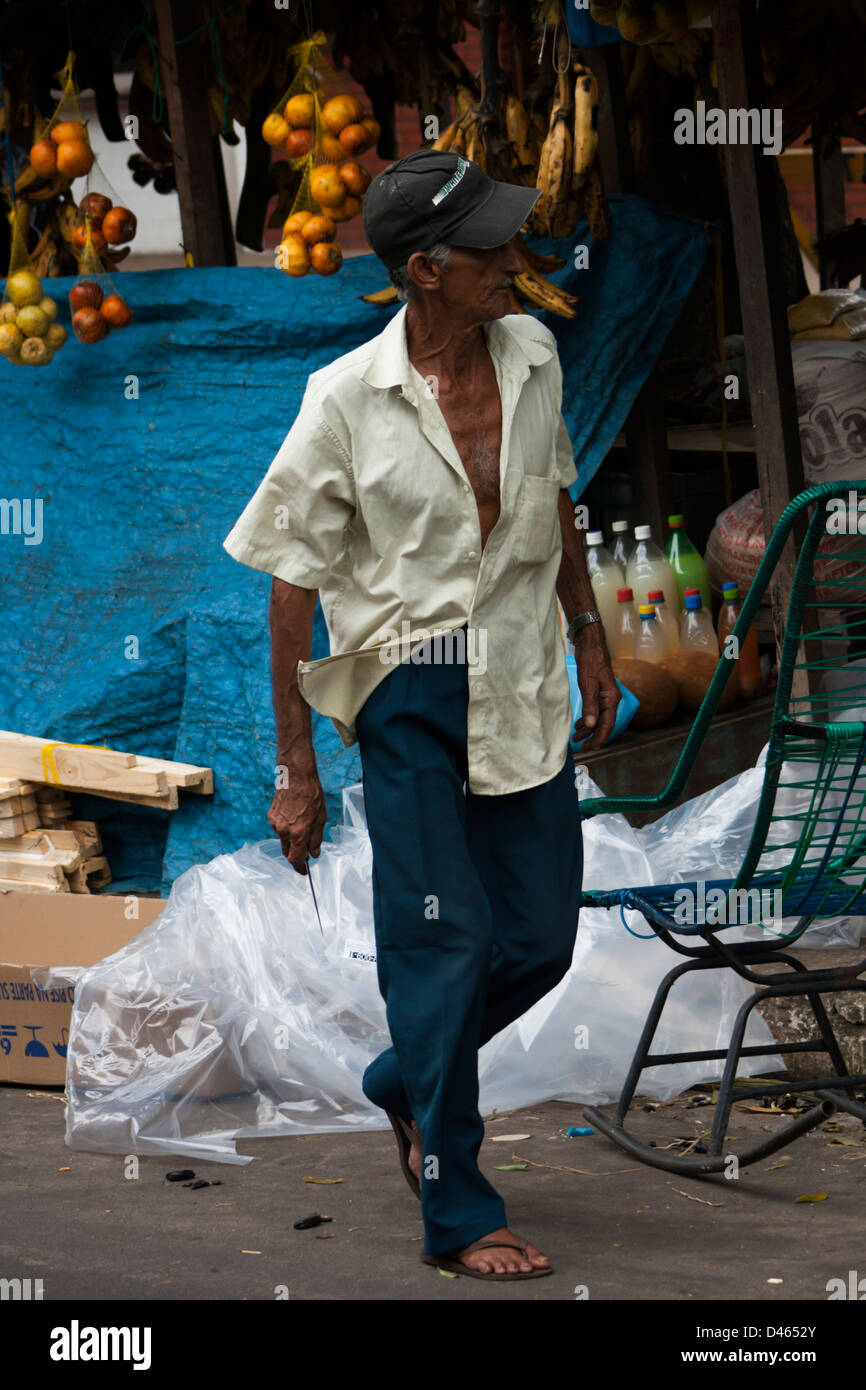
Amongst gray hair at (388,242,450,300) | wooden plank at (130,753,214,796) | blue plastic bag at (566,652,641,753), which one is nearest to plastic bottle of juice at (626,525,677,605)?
blue plastic bag at (566,652,641,753)

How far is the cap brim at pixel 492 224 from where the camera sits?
2.77m

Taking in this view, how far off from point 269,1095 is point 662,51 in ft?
10.9

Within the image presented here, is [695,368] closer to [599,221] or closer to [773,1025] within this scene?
[599,221]

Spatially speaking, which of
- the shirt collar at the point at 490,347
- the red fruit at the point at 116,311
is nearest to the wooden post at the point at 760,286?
the shirt collar at the point at 490,347

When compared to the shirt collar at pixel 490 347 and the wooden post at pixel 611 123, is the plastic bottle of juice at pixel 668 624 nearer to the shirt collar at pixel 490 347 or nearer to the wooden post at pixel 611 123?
the wooden post at pixel 611 123

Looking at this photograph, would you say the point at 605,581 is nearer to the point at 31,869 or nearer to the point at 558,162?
the point at 558,162

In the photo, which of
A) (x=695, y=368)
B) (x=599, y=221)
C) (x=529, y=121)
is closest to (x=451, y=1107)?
(x=599, y=221)

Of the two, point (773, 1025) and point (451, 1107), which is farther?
point (773, 1025)

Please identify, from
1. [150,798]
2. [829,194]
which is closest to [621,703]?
[150,798]

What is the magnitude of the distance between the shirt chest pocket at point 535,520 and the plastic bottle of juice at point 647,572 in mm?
2145

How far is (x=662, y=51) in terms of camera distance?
5.23m

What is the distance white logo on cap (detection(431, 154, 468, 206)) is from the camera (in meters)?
2.77

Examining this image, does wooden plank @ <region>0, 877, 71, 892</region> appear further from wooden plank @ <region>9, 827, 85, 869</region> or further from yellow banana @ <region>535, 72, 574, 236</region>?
yellow banana @ <region>535, 72, 574, 236</region>

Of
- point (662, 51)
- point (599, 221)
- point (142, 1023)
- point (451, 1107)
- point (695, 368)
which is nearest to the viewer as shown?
point (451, 1107)
